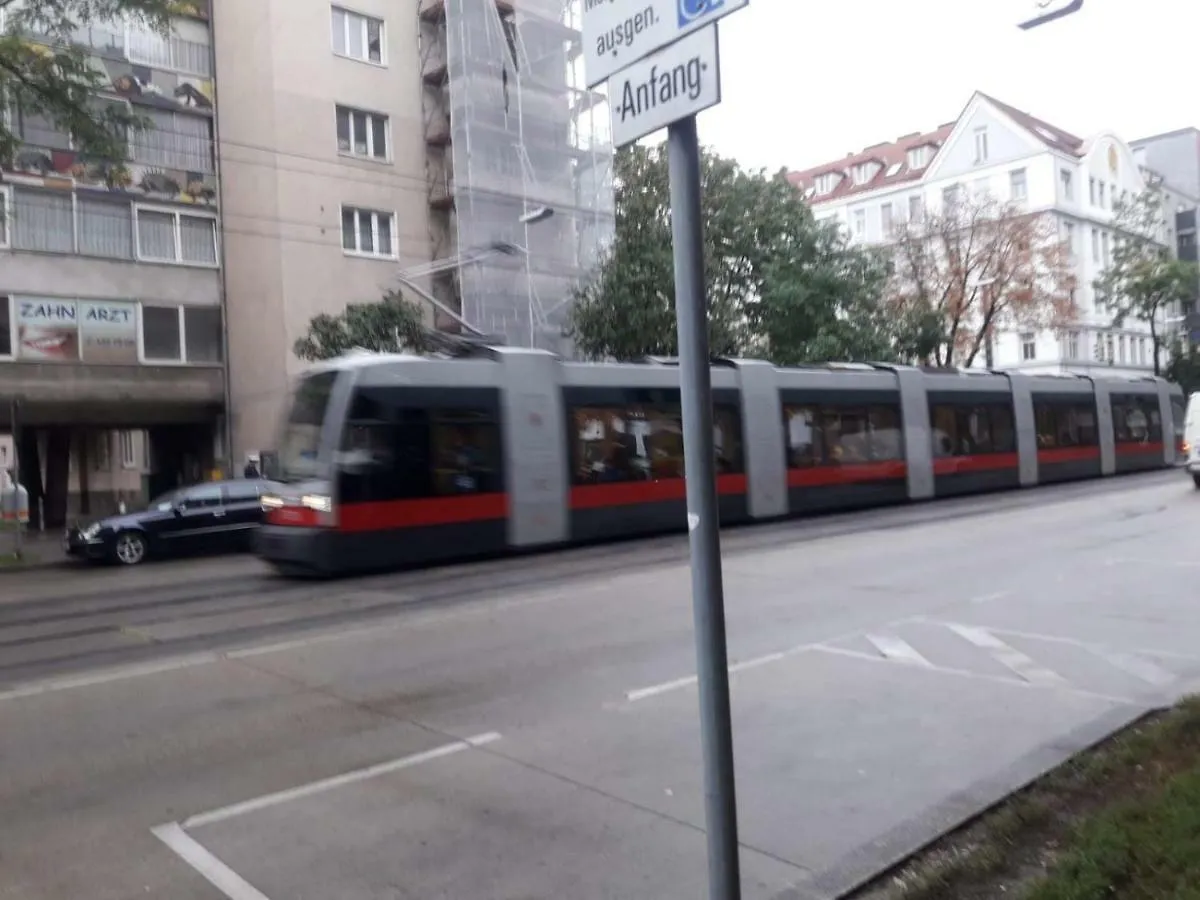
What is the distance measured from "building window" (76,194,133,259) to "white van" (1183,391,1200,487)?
24.8m

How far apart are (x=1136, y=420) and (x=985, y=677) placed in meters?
27.0

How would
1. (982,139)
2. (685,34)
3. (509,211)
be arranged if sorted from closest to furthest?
(685,34)
(509,211)
(982,139)

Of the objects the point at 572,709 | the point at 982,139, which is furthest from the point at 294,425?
the point at 982,139

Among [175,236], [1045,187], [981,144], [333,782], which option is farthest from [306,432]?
[981,144]

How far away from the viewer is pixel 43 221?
79.2 feet

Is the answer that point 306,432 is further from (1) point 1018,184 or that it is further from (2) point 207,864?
(1) point 1018,184

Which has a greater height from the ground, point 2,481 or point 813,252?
point 813,252

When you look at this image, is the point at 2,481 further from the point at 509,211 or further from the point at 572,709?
the point at 572,709

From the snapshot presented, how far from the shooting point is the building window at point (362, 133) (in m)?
28.5

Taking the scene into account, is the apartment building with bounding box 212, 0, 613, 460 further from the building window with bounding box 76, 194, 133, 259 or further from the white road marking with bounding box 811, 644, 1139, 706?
the white road marking with bounding box 811, 644, 1139, 706

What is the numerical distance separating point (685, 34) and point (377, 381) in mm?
11437

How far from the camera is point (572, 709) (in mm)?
6977

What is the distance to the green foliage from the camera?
28.7 meters

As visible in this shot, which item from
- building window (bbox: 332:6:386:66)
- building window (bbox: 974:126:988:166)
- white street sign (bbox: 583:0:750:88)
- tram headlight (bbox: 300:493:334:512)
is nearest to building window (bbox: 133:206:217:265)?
building window (bbox: 332:6:386:66)
